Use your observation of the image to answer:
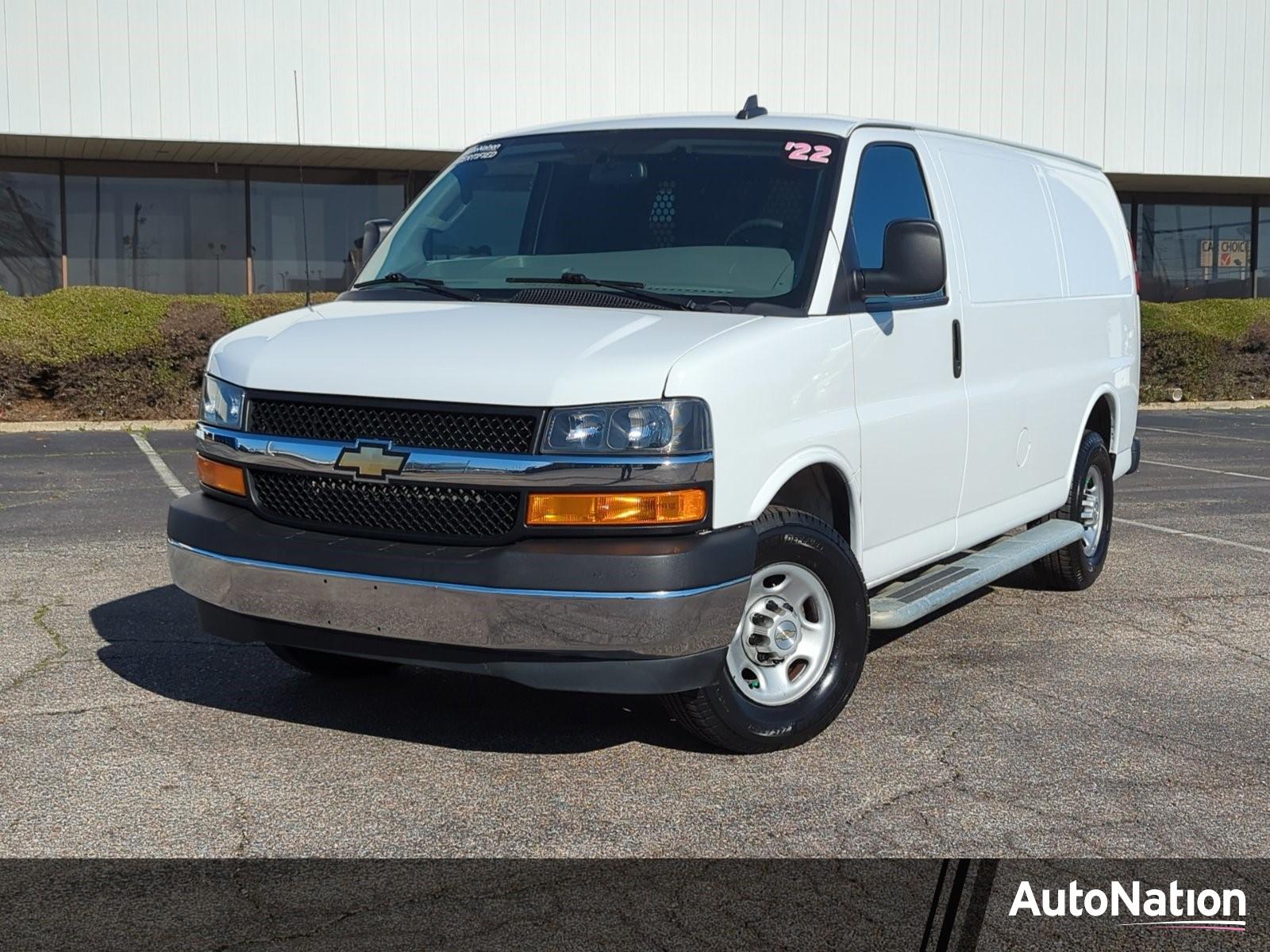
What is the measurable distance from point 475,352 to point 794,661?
1523 mm

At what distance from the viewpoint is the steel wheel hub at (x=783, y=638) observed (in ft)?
16.5

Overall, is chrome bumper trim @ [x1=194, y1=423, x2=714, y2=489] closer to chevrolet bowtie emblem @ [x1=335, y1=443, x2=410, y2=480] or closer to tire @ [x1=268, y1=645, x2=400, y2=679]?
chevrolet bowtie emblem @ [x1=335, y1=443, x2=410, y2=480]

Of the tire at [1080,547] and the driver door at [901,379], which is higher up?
the driver door at [901,379]

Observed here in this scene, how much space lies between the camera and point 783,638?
5.10 m

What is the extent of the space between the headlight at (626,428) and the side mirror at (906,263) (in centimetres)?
124

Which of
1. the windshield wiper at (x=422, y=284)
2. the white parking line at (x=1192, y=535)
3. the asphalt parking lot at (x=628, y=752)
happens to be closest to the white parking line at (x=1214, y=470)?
the white parking line at (x=1192, y=535)

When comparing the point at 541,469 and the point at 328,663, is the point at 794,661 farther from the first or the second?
the point at 328,663

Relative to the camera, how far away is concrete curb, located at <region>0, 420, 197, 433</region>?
16.6 meters

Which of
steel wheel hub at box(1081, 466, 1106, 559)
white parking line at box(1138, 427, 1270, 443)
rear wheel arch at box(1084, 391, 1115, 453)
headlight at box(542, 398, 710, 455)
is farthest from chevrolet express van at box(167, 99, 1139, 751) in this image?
white parking line at box(1138, 427, 1270, 443)

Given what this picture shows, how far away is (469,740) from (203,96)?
1612 cm

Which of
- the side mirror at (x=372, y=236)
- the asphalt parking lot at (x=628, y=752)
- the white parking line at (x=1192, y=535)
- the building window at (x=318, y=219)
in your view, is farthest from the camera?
the building window at (x=318, y=219)

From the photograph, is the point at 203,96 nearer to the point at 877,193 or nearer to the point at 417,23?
the point at 417,23

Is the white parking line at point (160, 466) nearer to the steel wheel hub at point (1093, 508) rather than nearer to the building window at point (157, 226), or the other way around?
the steel wheel hub at point (1093, 508)

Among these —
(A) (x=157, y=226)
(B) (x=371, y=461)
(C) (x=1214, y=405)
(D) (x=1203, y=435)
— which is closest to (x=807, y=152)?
(B) (x=371, y=461)
